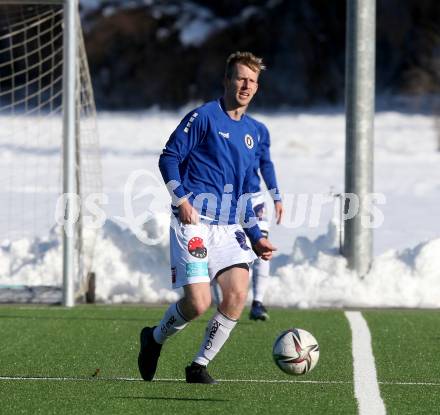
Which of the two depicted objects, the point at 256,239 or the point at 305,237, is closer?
the point at 256,239

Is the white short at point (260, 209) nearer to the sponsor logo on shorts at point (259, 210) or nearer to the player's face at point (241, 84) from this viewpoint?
the sponsor logo on shorts at point (259, 210)

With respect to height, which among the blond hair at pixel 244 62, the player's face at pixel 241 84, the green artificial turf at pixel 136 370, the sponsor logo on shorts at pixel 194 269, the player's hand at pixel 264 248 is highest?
the blond hair at pixel 244 62

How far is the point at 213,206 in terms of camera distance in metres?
7.18

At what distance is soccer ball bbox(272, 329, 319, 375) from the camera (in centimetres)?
704

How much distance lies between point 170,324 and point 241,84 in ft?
4.58

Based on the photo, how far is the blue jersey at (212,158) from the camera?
716cm

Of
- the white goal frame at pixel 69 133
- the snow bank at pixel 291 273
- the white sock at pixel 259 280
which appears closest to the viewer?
the white sock at pixel 259 280

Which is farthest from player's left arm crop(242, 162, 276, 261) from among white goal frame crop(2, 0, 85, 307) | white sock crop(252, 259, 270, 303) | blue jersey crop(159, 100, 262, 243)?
white goal frame crop(2, 0, 85, 307)

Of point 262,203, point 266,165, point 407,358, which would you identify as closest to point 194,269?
point 407,358

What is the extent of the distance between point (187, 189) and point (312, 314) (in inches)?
167

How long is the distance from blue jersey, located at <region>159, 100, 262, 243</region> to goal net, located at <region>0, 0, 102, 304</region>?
4793 millimetres

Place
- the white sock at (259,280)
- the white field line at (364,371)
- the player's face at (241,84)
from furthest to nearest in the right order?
the white sock at (259,280) < the player's face at (241,84) < the white field line at (364,371)

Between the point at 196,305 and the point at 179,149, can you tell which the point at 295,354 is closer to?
the point at 196,305

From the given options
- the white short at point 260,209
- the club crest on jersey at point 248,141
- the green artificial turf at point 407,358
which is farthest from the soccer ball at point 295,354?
the white short at point 260,209
